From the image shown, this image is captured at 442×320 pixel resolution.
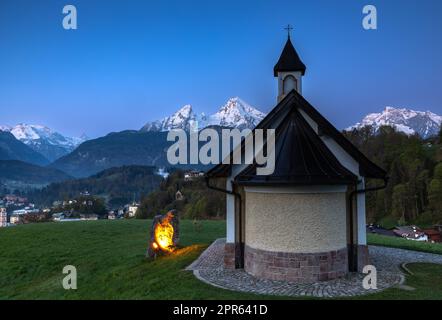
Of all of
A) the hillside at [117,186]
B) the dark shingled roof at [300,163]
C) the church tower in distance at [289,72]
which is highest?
the church tower in distance at [289,72]

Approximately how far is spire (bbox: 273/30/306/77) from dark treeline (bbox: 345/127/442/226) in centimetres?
5270

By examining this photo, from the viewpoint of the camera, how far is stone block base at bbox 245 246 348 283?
1146 centimetres

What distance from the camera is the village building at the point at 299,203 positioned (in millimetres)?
11469

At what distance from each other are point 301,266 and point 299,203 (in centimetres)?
198

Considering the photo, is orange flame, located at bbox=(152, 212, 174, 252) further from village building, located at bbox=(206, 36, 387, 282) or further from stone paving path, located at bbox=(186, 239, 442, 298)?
village building, located at bbox=(206, 36, 387, 282)

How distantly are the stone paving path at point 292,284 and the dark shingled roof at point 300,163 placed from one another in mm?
3132

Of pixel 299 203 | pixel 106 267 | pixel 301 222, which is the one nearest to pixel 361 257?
pixel 301 222

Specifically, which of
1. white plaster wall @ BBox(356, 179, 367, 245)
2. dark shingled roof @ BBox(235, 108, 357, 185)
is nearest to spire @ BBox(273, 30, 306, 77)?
dark shingled roof @ BBox(235, 108, 357, 185)

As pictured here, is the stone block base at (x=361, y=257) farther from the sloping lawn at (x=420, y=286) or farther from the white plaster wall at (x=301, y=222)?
the sloping lawn at (x=420, y=286)

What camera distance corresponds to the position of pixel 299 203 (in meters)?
11.5

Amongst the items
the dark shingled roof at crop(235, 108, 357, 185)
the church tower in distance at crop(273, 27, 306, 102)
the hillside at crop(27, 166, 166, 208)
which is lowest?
the hillside at crop(27, 166, 166, 208)

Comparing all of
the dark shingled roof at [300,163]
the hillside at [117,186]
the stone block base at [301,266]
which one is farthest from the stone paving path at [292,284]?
the hillside at [117,186]

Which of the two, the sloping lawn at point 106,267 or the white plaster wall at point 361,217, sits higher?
the white plaster wall at point 361,217

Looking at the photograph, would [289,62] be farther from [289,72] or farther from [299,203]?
[299,203]
